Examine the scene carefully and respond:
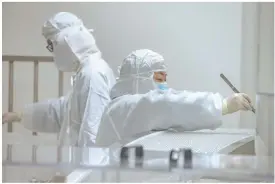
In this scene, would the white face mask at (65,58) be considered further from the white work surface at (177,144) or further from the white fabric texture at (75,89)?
the white work surface at (177,144)

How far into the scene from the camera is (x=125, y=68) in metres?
1.17

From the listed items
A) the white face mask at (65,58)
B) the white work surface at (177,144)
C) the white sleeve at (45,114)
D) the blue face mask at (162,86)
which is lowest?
the white work surface at (177,144)

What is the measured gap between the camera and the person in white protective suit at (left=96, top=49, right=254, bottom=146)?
1.04 m

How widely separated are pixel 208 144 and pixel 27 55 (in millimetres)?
617

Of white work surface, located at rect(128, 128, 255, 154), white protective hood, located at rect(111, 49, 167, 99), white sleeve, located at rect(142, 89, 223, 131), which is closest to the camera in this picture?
white work surface, located at rect(128, 128, 255, 154)

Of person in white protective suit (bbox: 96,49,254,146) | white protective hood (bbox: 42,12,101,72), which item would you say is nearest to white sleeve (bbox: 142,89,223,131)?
person in white protective suit (bbox: 96,49,254,146)

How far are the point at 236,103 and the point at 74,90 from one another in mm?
458

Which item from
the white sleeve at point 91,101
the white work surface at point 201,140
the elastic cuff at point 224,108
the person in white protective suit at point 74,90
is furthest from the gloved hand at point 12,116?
the elastic cuff at point 224,108

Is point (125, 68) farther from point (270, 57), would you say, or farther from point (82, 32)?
point (270, 57)

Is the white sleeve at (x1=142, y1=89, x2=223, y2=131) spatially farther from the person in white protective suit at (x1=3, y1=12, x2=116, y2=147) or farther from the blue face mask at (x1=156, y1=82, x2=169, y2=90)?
the person in white protective suit at (x1=3, y1=12, x2=116, y2=147)

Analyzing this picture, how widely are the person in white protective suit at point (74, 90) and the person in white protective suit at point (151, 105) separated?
1.4 inches

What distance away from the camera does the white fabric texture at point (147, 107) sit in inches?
40.9

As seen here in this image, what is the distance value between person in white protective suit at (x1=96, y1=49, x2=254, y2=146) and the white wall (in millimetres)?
48

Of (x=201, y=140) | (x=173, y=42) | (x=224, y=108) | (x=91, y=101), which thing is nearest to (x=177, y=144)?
(x=201, y=140)
